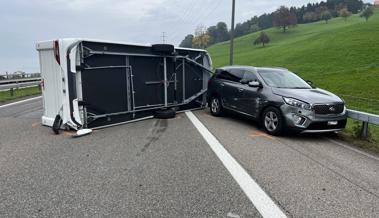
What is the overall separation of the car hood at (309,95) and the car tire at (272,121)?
48cm

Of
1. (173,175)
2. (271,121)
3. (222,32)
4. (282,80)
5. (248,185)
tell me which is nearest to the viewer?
(248,185)

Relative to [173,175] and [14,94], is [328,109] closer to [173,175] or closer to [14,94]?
[173,175]

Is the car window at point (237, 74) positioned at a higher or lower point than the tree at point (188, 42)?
lower

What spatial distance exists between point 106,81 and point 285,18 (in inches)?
4491

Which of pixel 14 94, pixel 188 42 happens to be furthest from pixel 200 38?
pixel 14 94

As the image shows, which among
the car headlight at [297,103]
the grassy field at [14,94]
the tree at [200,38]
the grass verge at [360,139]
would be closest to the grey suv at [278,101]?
the car headlight at [297,103]

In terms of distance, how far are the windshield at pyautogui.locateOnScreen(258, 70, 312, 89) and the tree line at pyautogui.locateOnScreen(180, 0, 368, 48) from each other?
107581 millimetres

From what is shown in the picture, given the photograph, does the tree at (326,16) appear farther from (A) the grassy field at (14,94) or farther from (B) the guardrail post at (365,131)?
(B) the guardrail post at (365,131)

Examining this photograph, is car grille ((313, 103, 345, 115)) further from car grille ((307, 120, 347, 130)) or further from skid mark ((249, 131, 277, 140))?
skid mark ((249, 131, 277, 140))

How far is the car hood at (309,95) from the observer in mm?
8000

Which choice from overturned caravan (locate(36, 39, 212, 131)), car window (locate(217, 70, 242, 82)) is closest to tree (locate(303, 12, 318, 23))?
car window (locate(217, 70, 242, 82))

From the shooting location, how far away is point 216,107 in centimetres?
1138

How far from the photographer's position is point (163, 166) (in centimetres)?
566

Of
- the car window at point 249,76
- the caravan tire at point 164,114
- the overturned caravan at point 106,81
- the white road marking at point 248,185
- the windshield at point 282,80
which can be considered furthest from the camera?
the caravan tire at point 164,114
